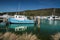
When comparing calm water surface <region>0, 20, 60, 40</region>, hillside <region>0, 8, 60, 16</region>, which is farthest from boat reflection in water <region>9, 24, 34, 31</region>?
hillside <region>0, 8, 60, 16</region>

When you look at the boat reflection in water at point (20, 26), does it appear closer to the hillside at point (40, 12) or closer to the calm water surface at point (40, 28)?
the calm water surface at point (40, 28)

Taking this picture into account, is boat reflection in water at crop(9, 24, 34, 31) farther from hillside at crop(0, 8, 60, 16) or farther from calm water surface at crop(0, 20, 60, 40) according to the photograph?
hillside at crop(0, 8, 60, 16)

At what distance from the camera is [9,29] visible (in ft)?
11.0

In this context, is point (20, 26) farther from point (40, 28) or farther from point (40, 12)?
point (40, 12)

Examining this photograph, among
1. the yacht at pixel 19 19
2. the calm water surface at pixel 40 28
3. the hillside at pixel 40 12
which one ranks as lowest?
the calm water surface at pixel 40 28

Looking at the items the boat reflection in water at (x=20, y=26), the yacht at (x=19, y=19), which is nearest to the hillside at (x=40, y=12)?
the yacht at (x=19, y=19)

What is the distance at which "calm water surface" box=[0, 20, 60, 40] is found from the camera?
3338 mm

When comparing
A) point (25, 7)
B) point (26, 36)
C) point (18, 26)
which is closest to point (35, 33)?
point (26, 36)

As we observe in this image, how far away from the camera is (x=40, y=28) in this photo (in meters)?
3.37

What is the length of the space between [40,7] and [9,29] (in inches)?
34.6

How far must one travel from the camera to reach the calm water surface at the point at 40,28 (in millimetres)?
3338

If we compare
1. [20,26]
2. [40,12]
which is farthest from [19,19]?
[40,12]

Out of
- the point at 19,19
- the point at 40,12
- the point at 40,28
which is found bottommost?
the point at 40,28

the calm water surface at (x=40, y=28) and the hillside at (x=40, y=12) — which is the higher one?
the hillside at (x=40, y=12)
